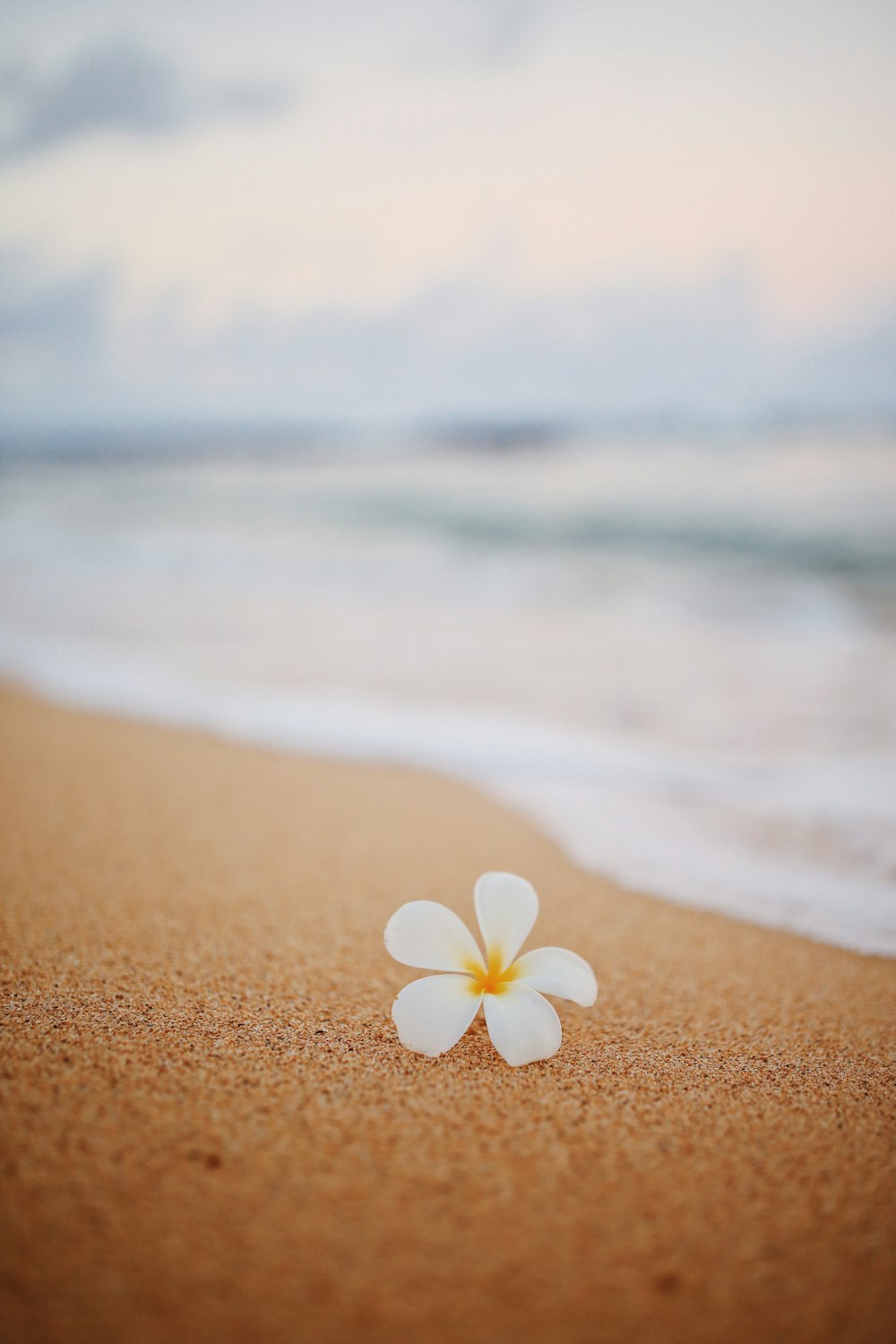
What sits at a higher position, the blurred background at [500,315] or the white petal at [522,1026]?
the blurred background at [500,315]

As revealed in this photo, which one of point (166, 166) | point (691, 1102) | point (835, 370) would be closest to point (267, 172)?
point (166, 166)

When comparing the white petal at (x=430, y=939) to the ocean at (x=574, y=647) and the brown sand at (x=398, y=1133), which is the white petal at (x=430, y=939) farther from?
the ocean at (x=574, y=647)

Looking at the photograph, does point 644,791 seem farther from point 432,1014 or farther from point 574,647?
point 574,647

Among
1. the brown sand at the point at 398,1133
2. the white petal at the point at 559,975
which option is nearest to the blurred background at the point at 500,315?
the brown sand at the point at 398,1133

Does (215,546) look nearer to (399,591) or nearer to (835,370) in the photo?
(399,591)

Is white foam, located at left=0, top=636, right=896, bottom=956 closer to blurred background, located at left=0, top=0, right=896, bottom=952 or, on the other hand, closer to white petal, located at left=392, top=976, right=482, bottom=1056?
blurred background, located at left=0, top=0, right=896, bottom=952

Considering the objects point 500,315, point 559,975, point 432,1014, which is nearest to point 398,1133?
point 432,1014
